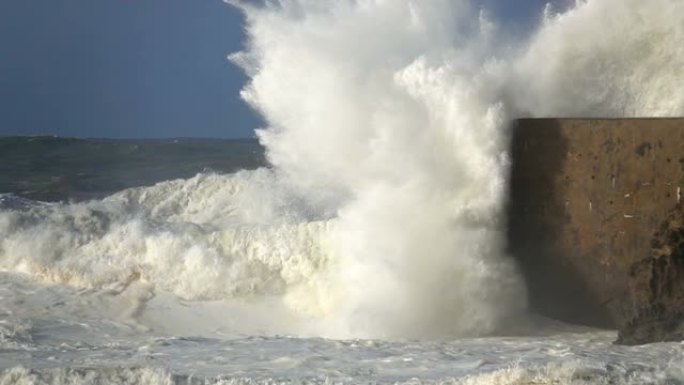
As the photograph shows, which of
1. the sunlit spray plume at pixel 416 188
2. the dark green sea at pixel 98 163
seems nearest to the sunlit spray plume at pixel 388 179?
the sunlit spray plume at pixel 416 188

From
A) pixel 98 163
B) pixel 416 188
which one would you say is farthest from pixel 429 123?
pixel 98 163

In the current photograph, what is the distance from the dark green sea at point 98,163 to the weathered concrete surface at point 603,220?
9403 millimetres

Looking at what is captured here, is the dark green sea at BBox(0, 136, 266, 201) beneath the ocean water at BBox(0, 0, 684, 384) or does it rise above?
above

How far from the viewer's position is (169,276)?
761 cm

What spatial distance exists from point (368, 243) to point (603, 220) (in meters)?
1.62

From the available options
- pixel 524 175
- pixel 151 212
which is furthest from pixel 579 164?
pixel 151 212

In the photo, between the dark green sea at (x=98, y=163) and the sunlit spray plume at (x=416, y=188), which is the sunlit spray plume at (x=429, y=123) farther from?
the dark green sea at (x=98, y=163)

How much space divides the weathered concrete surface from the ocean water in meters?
0.17

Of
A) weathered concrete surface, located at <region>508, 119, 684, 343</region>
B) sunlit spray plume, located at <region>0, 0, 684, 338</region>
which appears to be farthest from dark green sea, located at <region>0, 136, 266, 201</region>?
weathered concrete surface, located at <region>508, 119, 684, 343</region>

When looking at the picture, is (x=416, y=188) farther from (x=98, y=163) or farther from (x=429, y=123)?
(x=98, y=163)

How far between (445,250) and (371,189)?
2.36 feet

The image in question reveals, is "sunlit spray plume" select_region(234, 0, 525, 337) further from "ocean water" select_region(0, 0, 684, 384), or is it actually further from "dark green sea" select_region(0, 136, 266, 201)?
"dark green sea" select_region(0, 136, 266, 201)

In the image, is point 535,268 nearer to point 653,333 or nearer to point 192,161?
point 653,333

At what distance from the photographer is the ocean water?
5.43 m
